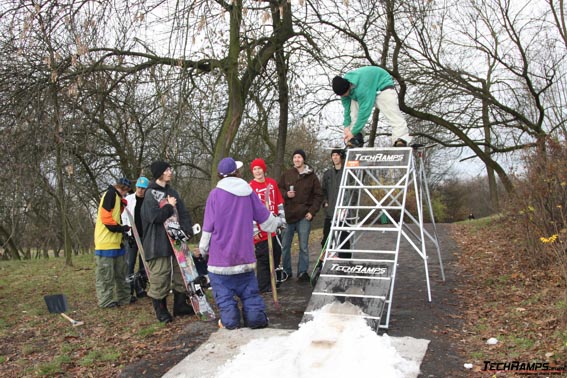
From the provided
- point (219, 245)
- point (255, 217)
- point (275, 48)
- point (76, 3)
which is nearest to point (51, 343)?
point (219, 245)

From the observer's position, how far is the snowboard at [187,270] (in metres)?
5.92

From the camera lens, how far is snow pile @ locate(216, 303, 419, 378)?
3.96 meters

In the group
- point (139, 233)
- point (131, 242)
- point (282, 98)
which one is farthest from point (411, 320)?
point (282, 98)

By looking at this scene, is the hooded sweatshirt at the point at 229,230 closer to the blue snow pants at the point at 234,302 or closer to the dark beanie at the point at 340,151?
the blue snow pants at the point at 234,302

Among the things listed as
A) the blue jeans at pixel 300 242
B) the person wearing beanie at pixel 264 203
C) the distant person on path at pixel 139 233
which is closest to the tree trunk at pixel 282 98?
the person wearing beanie at pixel 264 203

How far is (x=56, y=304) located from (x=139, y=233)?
132 centimetres

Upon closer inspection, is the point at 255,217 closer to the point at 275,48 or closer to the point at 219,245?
the point at 219,245

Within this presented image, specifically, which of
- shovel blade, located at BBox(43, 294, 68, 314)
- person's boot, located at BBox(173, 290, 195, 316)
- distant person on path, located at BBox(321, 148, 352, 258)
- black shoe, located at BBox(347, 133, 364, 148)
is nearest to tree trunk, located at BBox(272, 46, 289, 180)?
distant person on path, located at BBox(321, 148, 352, 258)

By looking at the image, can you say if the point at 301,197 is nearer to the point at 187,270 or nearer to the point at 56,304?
the point at 187,270

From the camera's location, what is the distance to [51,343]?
5.70 metres

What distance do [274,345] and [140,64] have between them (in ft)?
18.5

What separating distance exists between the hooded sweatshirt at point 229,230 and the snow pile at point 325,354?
0.86m

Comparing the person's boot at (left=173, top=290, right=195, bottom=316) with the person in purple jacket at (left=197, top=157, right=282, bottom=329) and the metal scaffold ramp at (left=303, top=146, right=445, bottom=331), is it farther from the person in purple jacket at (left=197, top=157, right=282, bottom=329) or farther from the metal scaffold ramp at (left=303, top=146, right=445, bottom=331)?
the metal scaffold ramp at (left=303, top=146, right=445, bottom=331)

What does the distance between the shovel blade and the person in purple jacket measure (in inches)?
89.1
